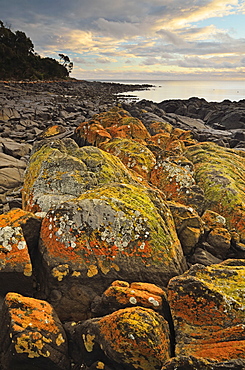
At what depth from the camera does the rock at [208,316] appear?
3.29 m

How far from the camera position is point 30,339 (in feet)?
11.3

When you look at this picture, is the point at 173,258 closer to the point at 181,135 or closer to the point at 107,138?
the point at 107,138

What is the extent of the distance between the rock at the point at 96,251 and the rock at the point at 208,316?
2.50ft

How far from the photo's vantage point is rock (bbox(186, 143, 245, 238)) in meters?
6.46

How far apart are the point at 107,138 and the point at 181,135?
4182 millimetres

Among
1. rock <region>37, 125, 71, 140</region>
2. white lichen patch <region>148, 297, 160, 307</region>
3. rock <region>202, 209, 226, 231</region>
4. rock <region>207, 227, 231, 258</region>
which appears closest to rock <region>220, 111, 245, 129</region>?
rock <region>37, 125, 71, 140</region>

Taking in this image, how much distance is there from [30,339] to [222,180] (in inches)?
230

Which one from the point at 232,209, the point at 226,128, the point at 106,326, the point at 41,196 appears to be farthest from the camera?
the point at 226,128

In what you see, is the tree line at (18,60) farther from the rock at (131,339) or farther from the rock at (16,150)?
the rock at (131,339)

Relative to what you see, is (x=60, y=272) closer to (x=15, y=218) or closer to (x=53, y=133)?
(x=15, y=218)

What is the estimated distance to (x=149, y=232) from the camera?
4.76 metres

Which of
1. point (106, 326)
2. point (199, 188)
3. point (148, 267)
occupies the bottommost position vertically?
point (106, 326)

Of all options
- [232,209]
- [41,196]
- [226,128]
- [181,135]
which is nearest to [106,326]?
[41,196]

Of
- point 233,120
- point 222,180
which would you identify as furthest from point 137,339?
point 233,120
